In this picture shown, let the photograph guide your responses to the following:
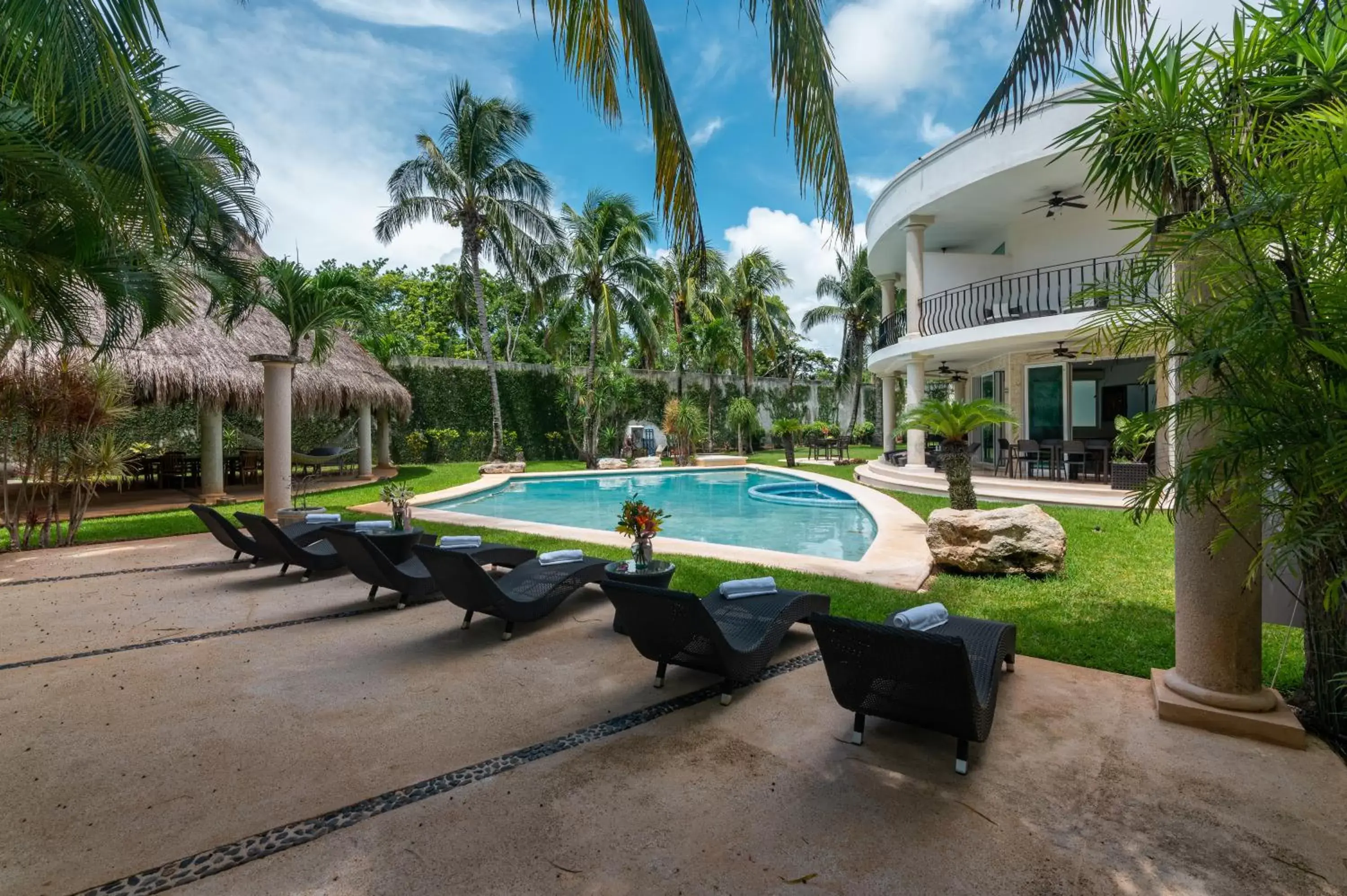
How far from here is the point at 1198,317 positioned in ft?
9.03

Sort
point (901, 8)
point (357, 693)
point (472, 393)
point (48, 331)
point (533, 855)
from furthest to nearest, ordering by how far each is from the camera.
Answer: point (472, 393), point (48, 331), point (357, 693), point (901, 8), point (533, 855)

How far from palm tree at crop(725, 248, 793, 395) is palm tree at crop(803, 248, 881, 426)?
3041mm

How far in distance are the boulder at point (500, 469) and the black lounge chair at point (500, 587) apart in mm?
13462

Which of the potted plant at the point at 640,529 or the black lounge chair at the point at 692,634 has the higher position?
the potted plant at the point at 640,529

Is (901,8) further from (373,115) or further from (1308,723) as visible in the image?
(373,115)

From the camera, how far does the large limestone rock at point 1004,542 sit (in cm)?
634

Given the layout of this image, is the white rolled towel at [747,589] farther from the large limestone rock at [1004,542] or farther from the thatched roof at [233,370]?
the thatched roof at [233,370]

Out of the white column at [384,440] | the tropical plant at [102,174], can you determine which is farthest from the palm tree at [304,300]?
the white column at [384,440]

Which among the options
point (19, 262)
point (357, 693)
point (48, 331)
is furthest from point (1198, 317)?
point (48, 331)

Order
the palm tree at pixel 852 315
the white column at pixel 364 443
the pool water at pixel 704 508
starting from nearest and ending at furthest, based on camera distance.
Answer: the pool water at pixel 704 508 < the white column at pixel 364 443 < the palm tree at pixel 852 315

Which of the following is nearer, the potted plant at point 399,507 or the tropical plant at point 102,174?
the tropical plant at point 102,174

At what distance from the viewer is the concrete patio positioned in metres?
2.29

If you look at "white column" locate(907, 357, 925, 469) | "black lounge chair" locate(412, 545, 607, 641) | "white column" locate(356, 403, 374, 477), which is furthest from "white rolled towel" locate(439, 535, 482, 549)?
"white column" locate(356, 403, 374, 477)

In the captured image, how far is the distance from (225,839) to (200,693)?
70.5 inches
